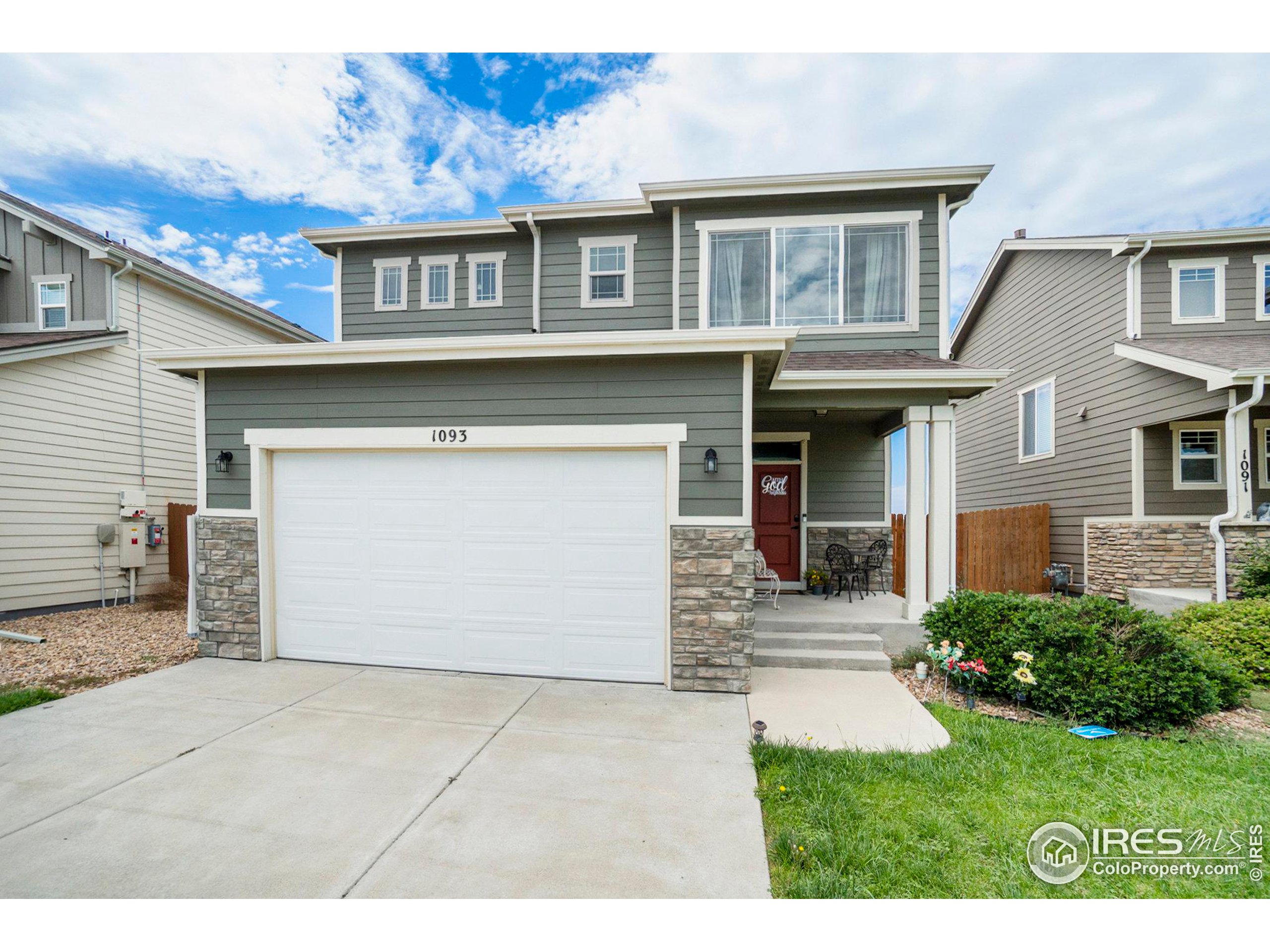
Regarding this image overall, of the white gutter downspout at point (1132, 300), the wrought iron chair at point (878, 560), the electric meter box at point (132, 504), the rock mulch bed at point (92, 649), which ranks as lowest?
the rock mulch bed at point (92, 649)

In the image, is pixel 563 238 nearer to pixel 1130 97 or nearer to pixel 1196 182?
pixel 1130 97

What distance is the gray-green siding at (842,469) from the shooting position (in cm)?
902

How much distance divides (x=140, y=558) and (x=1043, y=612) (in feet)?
41.9

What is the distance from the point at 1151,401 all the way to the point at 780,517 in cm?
596

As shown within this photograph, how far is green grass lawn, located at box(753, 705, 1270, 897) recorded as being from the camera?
8.59 feet

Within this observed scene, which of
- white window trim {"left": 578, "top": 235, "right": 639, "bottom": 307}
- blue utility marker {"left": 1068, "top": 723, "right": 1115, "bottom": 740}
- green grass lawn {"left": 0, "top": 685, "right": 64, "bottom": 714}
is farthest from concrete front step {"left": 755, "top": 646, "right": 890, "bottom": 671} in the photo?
green grass lawn {"left": 0, "top": 685, "right": 64, "bottom": 714}

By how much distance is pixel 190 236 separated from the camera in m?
13.3

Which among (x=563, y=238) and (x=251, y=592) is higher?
(x=563, y=238)

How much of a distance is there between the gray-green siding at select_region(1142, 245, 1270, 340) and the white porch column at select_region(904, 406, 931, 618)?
6.08m

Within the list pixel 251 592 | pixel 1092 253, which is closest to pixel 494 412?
pixel 251 592

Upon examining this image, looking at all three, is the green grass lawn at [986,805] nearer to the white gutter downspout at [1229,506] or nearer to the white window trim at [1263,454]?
the white gutter downspout at [1229,506]

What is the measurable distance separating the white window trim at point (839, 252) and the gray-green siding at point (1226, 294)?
4.76 meters

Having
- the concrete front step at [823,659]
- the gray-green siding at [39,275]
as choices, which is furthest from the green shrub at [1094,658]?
the gray-green siding at [39,275]

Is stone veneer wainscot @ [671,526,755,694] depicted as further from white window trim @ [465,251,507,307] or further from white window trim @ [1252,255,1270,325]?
white window trim @ [1252,255,1270,325]
